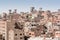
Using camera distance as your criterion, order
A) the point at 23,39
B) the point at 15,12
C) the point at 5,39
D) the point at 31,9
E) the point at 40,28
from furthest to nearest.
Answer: the point at 31,9 → the point at 15,12 → the point at 40,28 → the point at 23,39 → the point at 5,39

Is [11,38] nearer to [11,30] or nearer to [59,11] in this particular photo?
[11,30]

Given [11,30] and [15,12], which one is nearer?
[11,30]

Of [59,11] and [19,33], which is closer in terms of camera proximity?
[19,33]

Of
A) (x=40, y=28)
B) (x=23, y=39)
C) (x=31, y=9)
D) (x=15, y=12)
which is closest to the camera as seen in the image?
(x=23, y=39)

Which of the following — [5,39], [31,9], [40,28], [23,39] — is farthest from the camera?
[31,9]

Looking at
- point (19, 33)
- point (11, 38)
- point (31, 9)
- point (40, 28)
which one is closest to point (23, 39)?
point (19, 33)

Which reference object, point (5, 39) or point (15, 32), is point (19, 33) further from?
point (5, 39)

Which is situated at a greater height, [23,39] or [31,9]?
A: [31,9]

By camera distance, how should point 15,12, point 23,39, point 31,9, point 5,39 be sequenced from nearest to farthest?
1. point 5,39
2. point 23,39
3. point 15,12
4. point 31,9

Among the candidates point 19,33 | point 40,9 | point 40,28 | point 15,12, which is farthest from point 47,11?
point 19,33
